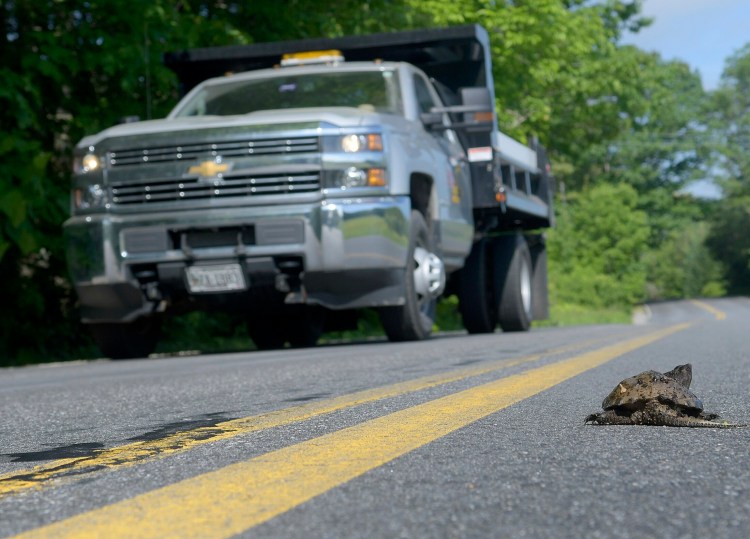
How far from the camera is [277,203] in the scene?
393 inches

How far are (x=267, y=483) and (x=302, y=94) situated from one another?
8679 mm

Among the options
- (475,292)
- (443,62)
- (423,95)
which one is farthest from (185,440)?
(475,292)

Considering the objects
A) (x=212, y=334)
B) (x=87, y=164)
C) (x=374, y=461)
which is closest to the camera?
(x=374, y=461)

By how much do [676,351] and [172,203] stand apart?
392cm

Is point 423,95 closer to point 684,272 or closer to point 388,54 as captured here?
point 388,54

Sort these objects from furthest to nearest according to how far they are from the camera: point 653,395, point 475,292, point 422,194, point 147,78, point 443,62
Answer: point 475,292, point 443,62, point 147,78, point 422,194, point 653,395

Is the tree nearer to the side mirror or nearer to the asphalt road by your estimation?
the side mirror

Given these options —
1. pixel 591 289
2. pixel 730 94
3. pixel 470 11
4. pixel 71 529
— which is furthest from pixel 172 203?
pixel 730 94

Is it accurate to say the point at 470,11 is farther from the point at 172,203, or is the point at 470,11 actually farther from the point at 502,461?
the point at 502,461

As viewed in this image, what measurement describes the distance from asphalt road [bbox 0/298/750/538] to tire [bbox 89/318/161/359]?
4344 millimetres

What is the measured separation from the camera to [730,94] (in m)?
93.3

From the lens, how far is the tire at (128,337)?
11164 mm

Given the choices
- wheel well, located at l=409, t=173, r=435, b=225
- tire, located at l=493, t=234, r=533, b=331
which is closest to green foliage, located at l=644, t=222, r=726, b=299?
tire, located at l=493, t=234, r=533, b=331

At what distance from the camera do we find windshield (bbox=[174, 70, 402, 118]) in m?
11.3
